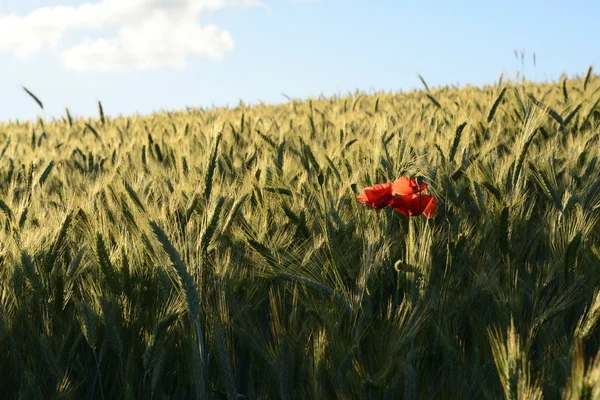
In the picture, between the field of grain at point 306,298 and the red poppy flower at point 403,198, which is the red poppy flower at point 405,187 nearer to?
the red poppy flower at point 403,198

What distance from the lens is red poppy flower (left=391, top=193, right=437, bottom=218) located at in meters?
1.76

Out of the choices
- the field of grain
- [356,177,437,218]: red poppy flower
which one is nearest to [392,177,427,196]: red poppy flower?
[356,177,437,218]: red poppy flower

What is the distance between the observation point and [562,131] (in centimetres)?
355

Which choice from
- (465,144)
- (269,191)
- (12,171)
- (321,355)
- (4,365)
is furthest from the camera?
(12,171)

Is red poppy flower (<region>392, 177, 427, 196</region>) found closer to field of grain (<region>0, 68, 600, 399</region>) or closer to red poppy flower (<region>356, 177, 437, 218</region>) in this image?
red poppy flower (<region>356, 177, 437, 218</region>)

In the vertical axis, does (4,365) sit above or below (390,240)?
below

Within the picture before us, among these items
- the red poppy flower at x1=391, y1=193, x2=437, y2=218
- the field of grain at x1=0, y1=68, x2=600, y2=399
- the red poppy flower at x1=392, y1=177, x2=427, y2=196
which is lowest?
the field of grain at x1=0, y1=68, x2=600, y2=399

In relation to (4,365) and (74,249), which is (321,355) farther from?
(74,249)

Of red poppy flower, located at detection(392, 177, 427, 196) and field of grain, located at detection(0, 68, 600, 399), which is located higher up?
red poppy flower, located at detection(392, 177, 427, 196)

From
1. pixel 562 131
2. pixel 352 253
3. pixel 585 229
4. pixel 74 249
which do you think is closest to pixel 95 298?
pixel 74 249

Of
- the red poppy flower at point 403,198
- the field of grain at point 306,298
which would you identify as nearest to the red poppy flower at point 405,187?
the red poppy flower at point 403,198

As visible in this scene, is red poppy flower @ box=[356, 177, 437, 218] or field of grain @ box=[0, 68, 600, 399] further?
red poppy flower @ box=[356, 177, 437, 218]

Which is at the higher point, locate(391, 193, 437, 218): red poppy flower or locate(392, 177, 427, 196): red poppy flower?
locate(392, 177, 427, 196): red poppy flower

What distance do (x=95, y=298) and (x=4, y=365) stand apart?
243mm
